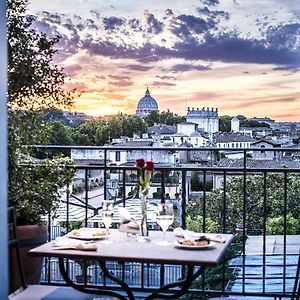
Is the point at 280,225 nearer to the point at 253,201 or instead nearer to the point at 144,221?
the point at 253,201

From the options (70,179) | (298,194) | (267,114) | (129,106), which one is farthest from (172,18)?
(70,179)

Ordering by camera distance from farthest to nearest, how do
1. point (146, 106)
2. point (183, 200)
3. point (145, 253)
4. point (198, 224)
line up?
point (146, 106) → point (198, 224) → point (183, 200) → point (145, 253)

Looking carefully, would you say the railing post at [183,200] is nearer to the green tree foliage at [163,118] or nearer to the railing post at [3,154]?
the green tree foliage at [163,118]

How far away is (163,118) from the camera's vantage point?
5.88 meters

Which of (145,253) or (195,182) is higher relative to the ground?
(195,182)

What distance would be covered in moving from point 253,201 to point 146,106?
1.51 m

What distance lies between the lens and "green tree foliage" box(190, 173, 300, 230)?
539cm

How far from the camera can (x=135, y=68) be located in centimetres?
682

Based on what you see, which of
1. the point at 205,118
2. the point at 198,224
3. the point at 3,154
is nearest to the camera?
the point at 3,154

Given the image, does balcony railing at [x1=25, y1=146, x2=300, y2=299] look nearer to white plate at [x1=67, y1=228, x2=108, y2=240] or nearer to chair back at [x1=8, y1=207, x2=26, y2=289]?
chair back at [x1=8, y1=207, x2=26, y2=289]

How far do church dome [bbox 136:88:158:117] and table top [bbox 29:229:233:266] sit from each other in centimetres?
313

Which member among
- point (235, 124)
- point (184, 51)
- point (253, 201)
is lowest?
point (253, 201)

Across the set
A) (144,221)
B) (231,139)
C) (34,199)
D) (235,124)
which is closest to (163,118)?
(235,124)

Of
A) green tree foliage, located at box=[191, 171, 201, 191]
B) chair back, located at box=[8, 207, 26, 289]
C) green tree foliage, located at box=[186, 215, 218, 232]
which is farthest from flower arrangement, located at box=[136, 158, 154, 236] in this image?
green tree foliage, located at box=[186, 215, 218, 232]
